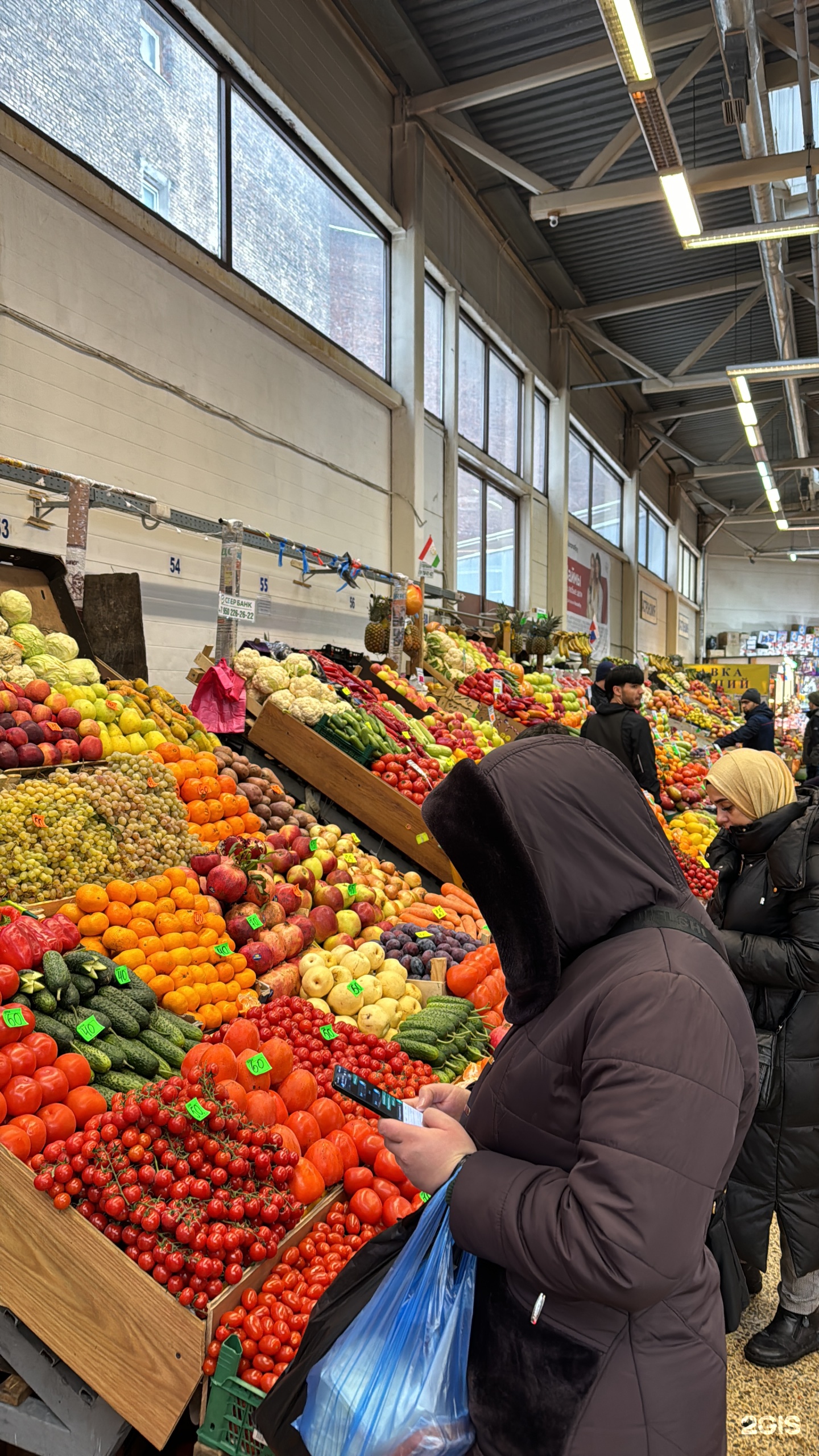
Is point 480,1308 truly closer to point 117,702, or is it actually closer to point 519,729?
point 117,702

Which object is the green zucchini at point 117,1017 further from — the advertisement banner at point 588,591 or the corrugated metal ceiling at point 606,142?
the advertisement banner at point 588,591

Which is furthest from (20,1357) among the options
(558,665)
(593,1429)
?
(558,665)

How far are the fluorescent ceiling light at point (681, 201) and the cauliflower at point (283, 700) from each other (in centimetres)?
490

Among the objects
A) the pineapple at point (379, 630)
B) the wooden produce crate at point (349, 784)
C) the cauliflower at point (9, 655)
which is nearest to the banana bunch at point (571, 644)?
the pineapple at point (379, 630)

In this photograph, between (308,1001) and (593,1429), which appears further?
(308,1001)

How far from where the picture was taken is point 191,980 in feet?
9.45

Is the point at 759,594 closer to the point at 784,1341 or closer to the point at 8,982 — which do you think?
the point at 784,1341

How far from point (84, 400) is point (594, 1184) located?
224 inches

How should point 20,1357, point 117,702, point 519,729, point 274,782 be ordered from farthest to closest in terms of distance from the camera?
point 519,729
point 274,782
point 117,702
point 20,1357

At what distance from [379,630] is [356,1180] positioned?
602cm

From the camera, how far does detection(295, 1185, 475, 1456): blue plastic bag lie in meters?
1.25

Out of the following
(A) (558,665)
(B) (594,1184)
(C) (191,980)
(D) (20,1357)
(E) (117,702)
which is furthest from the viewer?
(A) (558,665)

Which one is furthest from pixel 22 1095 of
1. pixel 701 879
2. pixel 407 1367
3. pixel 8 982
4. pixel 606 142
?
pixel 606 142

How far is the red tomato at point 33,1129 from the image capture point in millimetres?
2000
